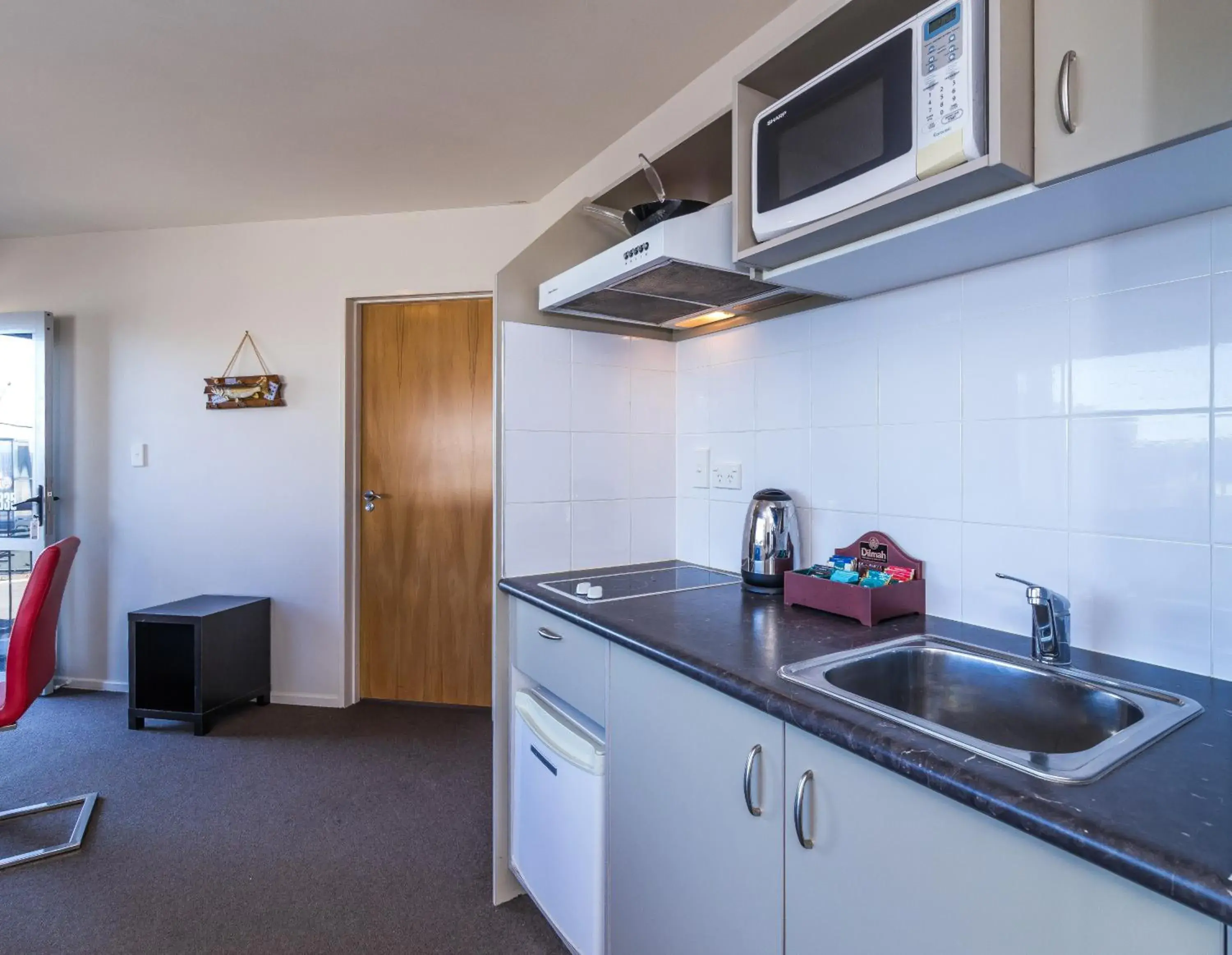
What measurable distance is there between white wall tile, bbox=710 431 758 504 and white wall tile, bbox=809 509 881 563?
0.68ft

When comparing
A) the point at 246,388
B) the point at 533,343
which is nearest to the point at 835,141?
the point at 533,343

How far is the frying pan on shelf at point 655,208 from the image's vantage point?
4.57ft

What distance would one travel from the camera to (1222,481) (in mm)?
951

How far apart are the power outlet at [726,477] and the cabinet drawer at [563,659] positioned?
66 cm

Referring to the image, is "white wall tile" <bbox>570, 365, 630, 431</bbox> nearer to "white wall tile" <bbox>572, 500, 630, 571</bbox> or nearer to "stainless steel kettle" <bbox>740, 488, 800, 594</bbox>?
"white wall tile" <bbox>572, 500, 630, 571</bbox>

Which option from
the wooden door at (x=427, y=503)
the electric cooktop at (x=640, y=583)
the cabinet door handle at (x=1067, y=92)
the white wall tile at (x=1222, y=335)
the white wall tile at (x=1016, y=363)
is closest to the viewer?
the cabinet door handle at (x=1067, y=92)

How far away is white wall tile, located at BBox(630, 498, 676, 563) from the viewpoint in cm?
196

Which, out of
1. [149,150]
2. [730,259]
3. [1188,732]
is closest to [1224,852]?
[1188,732]

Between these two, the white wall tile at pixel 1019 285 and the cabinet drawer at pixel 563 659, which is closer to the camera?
the white wall tile at pixel 1019 285

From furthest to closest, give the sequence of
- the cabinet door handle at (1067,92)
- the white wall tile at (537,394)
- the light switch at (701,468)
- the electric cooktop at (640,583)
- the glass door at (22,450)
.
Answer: the glass door at (22,450) → the light switch at (701,468) → the white wall tile at (537,394) → the electric cooktop at (640,583) → the cabinet door handle at (1067,92)

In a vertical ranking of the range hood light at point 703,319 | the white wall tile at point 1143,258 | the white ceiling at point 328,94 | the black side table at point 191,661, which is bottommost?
the black side table at point 191,661

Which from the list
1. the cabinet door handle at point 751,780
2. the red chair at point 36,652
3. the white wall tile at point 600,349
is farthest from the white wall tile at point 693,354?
the red chair at point 36,652

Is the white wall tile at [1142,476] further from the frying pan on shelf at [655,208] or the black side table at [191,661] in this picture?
the black side table at [191,661]

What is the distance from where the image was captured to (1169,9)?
0.73 metres
